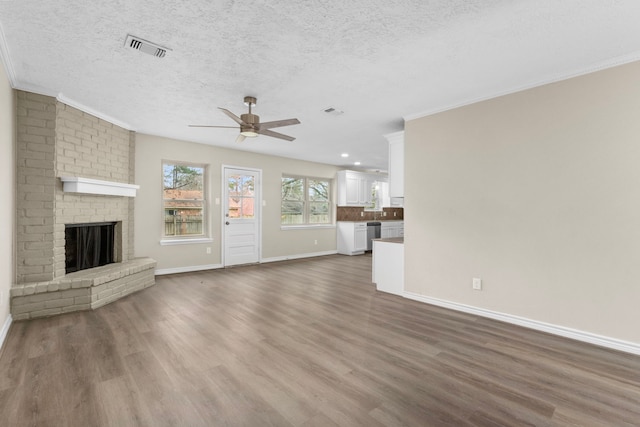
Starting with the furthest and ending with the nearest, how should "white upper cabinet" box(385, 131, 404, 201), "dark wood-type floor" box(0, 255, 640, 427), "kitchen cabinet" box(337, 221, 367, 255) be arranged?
"kitchen cabinet" box(337, 221, 367, 255)
"white upper cabinet" box(385, 131, 404, 201)
"dark wood-type floor" box(0, 255, 640, 427)

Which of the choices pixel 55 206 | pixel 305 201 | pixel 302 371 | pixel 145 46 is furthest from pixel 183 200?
pixel 302 371

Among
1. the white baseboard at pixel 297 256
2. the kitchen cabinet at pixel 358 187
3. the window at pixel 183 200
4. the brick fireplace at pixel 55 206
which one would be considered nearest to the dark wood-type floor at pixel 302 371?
the brick fireplace at pixel 55 206

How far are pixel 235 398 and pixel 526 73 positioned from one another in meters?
3.59

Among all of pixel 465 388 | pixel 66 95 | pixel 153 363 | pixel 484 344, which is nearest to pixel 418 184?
pixel 484 344

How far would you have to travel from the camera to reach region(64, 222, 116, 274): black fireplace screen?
390 centimetres

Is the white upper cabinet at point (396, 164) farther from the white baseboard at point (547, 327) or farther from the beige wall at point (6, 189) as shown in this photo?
the beige wall at point (6, 189)

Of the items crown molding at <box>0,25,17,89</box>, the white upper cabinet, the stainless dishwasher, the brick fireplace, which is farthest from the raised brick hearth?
the stainless dishwasher

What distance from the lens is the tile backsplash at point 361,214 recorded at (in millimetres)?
8431

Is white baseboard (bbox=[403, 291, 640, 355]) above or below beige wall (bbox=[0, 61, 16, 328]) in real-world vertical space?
below

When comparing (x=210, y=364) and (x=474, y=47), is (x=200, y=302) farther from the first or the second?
(x=474, y=47)

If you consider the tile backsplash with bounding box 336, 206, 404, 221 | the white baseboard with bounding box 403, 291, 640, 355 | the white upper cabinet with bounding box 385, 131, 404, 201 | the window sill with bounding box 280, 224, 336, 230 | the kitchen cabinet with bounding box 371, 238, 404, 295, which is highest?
the white upper cabinet with bounding box 385, 131, 404, 201

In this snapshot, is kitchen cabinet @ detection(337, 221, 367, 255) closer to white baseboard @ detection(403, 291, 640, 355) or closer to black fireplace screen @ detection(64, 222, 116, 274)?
white baseboard @ detection(403, 291, 640, 355)

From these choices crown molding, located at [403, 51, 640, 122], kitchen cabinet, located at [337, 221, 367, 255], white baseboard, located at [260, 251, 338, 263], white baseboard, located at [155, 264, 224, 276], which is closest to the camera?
crown molding, located at [403, 51, 640, 122]

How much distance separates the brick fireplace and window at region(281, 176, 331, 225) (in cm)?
375
